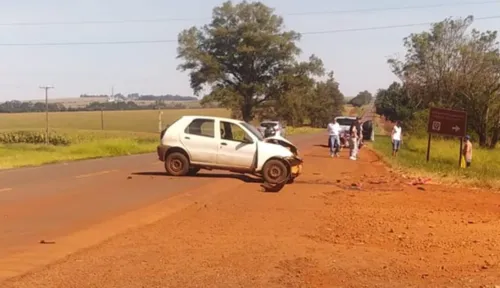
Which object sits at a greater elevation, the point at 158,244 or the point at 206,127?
the point at 206,127

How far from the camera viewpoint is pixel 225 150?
18.5m

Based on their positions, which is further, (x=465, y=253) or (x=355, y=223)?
(x=355, y=223)

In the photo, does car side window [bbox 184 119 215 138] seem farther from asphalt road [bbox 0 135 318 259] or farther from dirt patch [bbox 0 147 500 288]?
dirt patch [bbox 0 147 500 288]

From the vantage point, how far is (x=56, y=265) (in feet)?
25.8

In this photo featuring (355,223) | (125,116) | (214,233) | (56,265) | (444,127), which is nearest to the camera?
(56,265)

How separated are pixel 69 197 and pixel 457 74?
4645cm

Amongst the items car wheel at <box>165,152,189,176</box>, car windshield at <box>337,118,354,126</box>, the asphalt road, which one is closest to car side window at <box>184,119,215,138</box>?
car wheel at <box>165,152,189,176</box>

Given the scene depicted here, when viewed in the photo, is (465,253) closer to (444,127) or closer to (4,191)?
(4,191)

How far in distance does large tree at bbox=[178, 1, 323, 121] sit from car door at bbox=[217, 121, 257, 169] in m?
55.4

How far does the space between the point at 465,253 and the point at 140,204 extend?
6873mm

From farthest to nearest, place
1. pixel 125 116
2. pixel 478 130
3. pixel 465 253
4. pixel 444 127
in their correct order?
pixel 125 116
pixel 478 130
pixel 444 127
pixel 465 253

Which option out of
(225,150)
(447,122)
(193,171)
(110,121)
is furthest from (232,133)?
(110,121)

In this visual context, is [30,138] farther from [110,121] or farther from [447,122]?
[110,121]

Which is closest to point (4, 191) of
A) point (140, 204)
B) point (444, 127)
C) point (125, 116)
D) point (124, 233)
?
point (140, 204)
